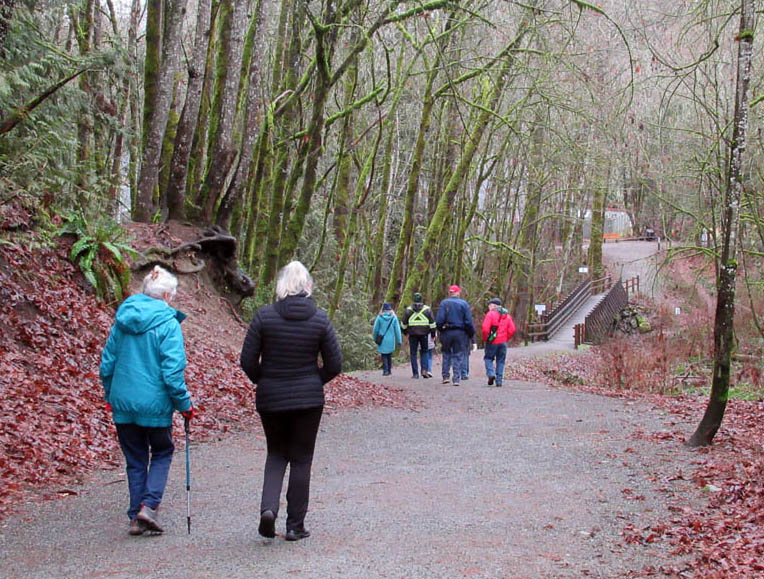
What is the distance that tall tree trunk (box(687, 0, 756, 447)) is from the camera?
9.03m

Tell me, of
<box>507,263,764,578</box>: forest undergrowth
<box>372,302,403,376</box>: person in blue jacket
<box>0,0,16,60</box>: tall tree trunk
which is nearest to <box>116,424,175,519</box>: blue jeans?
<box>507,263,764,578</box>: forest undergrowth

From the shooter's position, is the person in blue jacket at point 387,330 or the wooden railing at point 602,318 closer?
the person in blue jacket at point 387,330

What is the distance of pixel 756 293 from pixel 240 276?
1616 centimetres

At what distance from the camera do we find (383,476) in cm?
844

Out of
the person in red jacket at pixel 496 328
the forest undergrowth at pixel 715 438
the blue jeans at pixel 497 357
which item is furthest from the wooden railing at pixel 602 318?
the person in red jacket at pixel 496 328

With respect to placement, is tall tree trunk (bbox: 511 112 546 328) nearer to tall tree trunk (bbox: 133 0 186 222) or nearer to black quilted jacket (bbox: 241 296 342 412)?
tall tree trunk (bbox: 133 0 186 222)

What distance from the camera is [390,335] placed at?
1841 cm

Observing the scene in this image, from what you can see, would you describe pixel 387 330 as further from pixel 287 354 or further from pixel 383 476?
pixel 287 354

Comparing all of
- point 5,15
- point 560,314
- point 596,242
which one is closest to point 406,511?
point 5,15

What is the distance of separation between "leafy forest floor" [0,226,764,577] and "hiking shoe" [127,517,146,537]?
156 millimetres

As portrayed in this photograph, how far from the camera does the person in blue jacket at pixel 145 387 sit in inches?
223

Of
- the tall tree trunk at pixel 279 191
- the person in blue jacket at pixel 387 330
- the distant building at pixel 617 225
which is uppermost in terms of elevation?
the distant building at pixel 617 225

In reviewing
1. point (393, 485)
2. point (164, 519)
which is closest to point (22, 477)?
point (164, 519)

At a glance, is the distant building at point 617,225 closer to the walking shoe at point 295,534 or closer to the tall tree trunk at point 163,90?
the tall tree trunk at point 163,90
